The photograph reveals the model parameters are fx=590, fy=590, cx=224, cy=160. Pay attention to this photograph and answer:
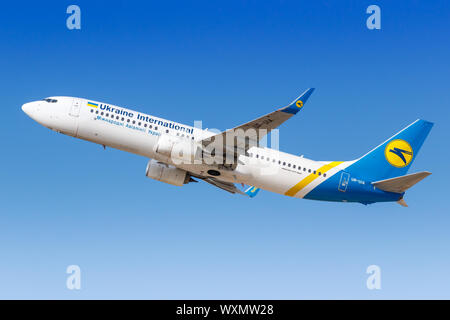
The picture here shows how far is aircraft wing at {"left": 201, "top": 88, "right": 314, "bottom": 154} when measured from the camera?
37.1 meters

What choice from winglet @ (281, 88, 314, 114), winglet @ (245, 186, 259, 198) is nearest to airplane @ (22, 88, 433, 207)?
winglet @ (281, 88, 314, 114)

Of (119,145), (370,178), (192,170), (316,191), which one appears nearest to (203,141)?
(192,170)

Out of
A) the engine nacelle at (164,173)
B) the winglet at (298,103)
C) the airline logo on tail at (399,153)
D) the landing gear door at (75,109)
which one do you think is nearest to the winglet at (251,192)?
the engine nacelle at (164,173)

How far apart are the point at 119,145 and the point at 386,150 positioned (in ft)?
68.1

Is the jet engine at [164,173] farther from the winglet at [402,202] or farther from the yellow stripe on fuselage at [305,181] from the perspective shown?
the winglet at [402,202]

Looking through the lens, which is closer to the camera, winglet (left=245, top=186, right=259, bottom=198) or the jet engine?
the jet engine

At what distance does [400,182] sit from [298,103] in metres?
11.4

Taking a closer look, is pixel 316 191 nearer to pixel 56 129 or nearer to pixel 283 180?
pixel 283 180

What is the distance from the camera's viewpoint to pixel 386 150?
46.6 m

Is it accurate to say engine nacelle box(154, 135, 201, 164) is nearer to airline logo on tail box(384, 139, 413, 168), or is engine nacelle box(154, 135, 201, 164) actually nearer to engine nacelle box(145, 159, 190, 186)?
engine nacelle box(145, 159, 190, 186)

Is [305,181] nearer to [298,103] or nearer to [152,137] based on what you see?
[298,103]

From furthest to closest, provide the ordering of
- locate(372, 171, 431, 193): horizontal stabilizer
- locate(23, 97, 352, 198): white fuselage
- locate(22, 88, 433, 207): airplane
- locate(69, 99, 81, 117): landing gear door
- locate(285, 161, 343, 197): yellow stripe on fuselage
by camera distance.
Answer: locate(285, 161, 343, 197): yellow stripe on fuselage < locate(69, 99, 81, 117): landing gear door < locate(23, 97, 352, 198): white fuselage < locate(22, 88, 433, 207): airplane < locate(372, 171, 431, 193): horizontal stabilizer

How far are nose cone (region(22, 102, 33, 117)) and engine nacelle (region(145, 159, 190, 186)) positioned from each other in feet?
31.9

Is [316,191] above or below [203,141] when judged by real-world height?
below
